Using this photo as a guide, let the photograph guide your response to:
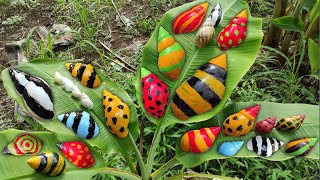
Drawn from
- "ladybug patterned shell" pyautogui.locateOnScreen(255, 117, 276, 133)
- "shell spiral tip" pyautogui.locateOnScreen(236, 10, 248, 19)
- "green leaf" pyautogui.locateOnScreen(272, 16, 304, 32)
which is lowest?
"ladybug patterned shell" pyautogui.locateOnScreen(255, 117, 276, 133)

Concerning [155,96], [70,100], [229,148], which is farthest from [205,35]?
[70,100]

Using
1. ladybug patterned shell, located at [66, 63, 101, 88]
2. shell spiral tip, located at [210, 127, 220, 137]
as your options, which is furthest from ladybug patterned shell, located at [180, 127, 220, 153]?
ladybug patterned shell, located at [66, 63, 101, 88]

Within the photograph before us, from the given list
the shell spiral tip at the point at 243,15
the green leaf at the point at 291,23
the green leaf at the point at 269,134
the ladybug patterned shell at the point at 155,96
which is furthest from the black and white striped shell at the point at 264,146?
the green leaf at the point at 291,23

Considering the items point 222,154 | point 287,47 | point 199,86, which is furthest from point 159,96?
point 287,47

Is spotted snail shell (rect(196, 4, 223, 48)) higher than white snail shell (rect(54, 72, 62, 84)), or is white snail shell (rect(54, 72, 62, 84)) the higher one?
spotted snail shell (rect(196, 4, 223, 48))

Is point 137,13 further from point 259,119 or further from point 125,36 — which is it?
point 259,119

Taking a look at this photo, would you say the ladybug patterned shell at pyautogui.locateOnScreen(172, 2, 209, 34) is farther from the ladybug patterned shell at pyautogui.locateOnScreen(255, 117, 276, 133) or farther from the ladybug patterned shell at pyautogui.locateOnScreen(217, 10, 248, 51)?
the ladybug patterned shell at pyautogui.locateOnScreen(255, 117, 276, 133)

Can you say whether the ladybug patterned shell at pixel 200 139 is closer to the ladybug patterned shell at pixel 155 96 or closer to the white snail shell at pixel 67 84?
the ladybug patterned shell at pixel 155 96

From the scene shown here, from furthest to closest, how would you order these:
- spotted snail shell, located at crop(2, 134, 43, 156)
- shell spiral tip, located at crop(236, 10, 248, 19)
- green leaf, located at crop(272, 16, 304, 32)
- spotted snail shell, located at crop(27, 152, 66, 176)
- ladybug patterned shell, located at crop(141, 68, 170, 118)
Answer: green leaf, located at crop(272, 16, 304, 32), shell spiral tip, located at crop(236, 10, 248, 19), ladybug patterned shell, located at crop(141, 68, 170, 118), spotted snail shell, located at crop(2, 134, 43, 156), spotted snail shell, located at crop(27, 152, 66, 176)
